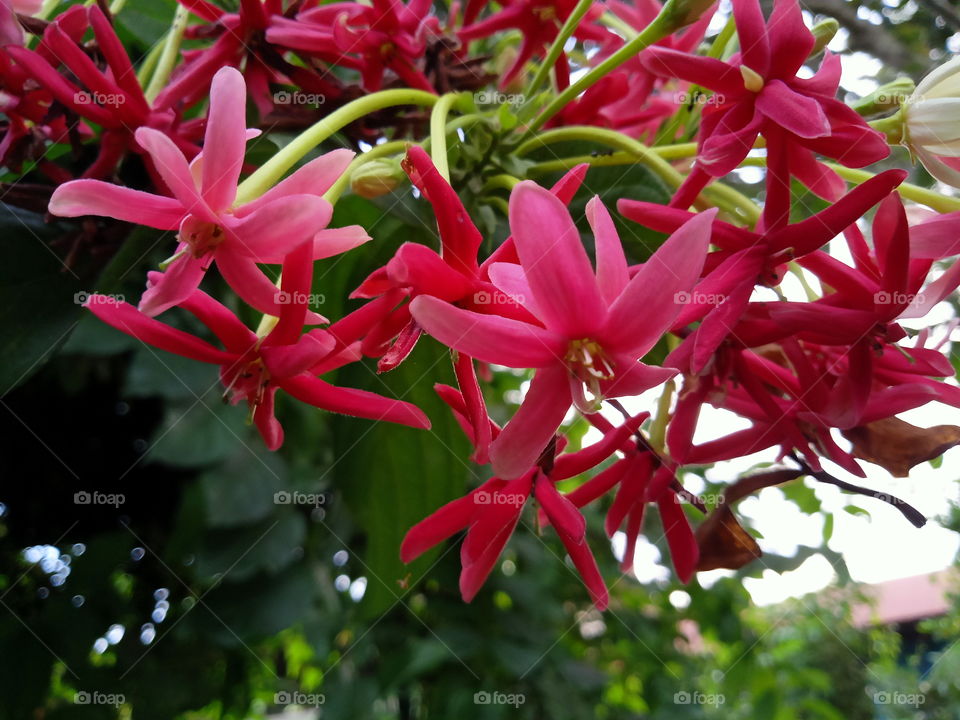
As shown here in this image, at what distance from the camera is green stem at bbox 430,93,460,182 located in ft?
1.10

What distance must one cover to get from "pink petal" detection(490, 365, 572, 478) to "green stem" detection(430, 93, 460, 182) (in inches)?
4.0

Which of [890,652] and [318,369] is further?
[890,652]

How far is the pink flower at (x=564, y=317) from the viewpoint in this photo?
25cm

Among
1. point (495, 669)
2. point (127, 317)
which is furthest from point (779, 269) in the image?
point (495, 669)

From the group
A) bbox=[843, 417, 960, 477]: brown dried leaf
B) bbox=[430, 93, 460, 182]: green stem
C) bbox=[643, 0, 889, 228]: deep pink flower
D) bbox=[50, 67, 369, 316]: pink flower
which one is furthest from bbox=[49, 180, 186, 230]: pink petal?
bbox=[843, 417, 960, 477]: brown dried leaf

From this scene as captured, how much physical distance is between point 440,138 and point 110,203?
0.15 m

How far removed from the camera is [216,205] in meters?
0.28

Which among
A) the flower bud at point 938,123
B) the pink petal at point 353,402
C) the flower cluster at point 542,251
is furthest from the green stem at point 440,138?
the flower bud at point 938,123

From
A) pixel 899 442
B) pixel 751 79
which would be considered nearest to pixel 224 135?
pixel 751 79

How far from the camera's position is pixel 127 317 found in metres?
0.30

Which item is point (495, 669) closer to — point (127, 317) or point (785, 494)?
point (785, 494)

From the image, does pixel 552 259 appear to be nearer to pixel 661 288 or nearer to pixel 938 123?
pixel 661 288

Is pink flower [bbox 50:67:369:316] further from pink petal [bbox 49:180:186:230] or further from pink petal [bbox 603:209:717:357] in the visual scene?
pink petal [bbox 603:209:717:357]

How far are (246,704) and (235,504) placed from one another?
2.11 feet
